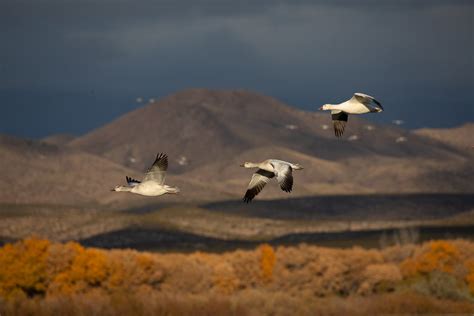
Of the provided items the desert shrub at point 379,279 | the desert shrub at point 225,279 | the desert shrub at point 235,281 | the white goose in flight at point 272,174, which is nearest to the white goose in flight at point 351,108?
the white goose in flight at point 272,174

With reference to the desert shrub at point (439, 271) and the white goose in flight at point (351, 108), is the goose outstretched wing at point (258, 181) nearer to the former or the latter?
the white goose in flight at point (351, 108)

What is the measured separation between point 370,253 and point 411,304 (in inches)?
1246

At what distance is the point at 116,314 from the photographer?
110000mm

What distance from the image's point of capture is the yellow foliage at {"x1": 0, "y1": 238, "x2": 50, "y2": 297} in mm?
126562

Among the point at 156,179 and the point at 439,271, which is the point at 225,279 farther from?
the point at 156,179

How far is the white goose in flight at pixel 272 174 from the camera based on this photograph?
2898 cm

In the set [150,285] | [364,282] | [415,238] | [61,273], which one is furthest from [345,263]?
[415,238]

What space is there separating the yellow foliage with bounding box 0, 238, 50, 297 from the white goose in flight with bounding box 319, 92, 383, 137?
9647 centimetres

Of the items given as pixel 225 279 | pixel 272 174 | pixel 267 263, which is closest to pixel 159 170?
pixel 272 174

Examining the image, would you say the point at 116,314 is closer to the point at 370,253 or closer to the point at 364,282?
the point at 364,282

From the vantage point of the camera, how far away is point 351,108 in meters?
30.4

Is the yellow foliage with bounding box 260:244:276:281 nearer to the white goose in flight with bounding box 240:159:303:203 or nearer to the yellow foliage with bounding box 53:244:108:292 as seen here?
the yellow foliage with bounding box 53:244:108:292

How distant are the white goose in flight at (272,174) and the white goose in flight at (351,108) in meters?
1.69

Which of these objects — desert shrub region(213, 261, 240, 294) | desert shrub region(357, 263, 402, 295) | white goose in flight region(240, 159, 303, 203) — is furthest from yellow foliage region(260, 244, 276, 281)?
white goose in flight region(240, 159, 303, 203)
